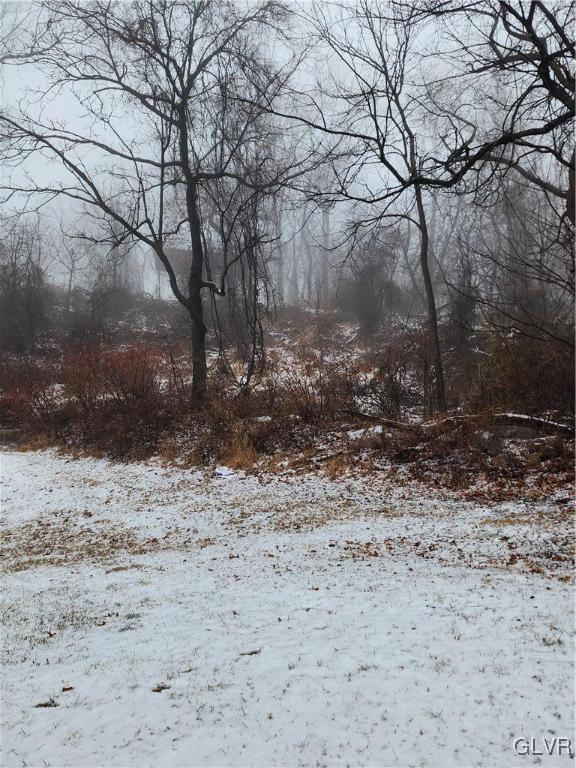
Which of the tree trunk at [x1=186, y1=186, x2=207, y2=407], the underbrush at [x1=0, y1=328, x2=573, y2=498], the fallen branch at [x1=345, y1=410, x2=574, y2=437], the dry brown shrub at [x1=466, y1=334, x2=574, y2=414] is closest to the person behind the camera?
the fallen branch at [x1=345, y1=410, x2=574, y2=437]

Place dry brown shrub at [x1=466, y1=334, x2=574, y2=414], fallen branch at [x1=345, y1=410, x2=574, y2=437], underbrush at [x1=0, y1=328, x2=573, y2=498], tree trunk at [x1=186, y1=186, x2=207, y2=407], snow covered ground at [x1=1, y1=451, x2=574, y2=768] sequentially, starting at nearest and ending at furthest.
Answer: snow covered ground at [x1=1, y1=451, x2=574, y2=768]
fallen branch at [x1=345, y1=410, x2=574, y2=437]
underbrush at [x1=0, y1=328, x2=573, y2=498]
dry brown shrub at [x1=466, y1=334, x2=574, y2=414]
tree trunk at [x1=186, y1=186, x2=207, y2=407]

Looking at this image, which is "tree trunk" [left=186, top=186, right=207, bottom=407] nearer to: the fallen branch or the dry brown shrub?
the fallen branch

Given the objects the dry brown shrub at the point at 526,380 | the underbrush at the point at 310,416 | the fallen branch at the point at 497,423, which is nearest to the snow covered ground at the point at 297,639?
the underbrush at the point at 310,416

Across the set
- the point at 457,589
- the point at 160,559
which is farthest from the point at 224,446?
the point at 457,589

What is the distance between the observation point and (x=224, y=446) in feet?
31.1

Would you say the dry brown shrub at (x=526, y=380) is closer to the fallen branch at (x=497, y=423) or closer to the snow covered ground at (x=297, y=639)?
the fallen branch at (x=497, y=423)

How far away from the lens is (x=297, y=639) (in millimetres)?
3061

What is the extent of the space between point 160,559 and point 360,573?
2229mm

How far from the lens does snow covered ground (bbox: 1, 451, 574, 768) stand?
213 centimetres

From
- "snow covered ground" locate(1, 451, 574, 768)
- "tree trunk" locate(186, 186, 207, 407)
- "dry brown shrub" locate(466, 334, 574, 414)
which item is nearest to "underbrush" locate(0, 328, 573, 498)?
"dry brown shrub" locate(466, 334, 574, 414)

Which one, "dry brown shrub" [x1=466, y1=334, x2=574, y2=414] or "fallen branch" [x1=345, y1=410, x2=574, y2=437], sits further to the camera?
"dry brown shrub" [x1=466, y1=334, x2=574, y2=414]

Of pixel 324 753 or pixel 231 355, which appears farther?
pixel 231 355

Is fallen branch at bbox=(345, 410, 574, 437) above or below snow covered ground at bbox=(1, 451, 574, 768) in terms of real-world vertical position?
above

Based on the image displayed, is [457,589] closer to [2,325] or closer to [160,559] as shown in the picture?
[160,559]
